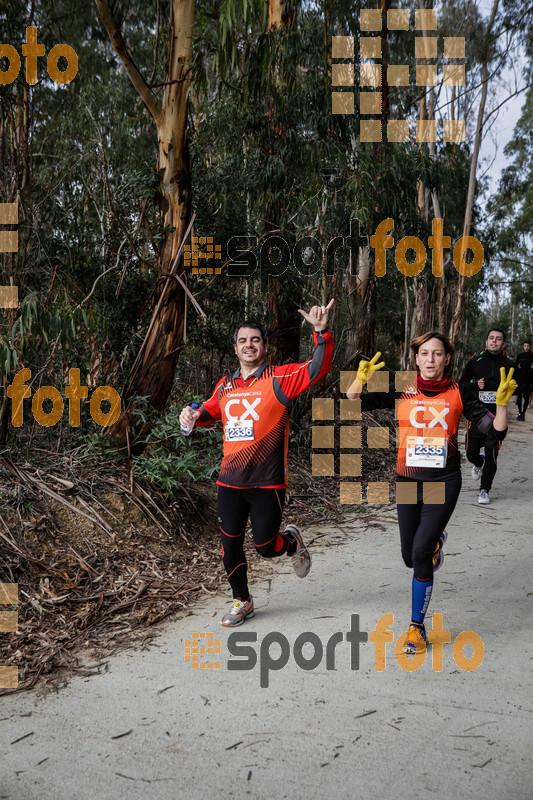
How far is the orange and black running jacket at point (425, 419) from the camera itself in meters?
4.43

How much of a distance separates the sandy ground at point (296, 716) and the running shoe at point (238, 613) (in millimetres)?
69

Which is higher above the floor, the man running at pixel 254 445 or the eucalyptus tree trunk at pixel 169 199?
the eucalyptus tree trunk at pixel 169 199

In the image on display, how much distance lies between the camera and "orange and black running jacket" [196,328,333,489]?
4516 millimetres

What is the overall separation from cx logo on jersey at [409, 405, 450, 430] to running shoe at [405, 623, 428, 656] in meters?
1.23

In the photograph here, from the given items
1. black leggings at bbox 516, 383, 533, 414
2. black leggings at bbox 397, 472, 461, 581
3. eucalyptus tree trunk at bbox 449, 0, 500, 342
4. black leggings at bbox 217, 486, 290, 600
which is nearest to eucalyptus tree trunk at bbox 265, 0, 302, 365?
black leggings at bbox 217, 486, 290, 600

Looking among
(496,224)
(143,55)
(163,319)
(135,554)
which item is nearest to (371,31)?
(143,55)

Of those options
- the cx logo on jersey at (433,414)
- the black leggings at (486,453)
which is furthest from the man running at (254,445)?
the black leggings at (486,453)

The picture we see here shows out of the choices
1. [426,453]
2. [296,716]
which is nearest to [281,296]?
[426,453]

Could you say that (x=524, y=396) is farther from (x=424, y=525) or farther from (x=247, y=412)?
(x=247, y=412)

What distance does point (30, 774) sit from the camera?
9.56 ft

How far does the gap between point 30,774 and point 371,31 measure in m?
13.7

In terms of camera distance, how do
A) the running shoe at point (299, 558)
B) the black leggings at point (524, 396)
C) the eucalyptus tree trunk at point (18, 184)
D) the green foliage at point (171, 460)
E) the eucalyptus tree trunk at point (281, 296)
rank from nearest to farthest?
the running shoe at point (299, 558), the green foliage at point (171, 460), the eucalyptus tree trunk at point (18, 184), the eucalyptus tree trunk at point (281, 296), the black leggings at point (524, 396)

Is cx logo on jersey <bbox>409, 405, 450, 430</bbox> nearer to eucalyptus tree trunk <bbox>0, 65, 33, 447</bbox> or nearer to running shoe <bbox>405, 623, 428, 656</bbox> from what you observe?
running shoe <bbox>405, 623, 428, 656</bbox>

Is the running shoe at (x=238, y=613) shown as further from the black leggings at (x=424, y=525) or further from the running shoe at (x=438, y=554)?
the running shoe at (x=438, y=554)
